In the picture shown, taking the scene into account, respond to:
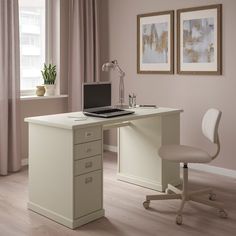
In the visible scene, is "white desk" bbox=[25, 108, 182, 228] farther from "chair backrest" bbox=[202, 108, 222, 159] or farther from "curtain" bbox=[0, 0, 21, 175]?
"curtain" bbox=[0, 0, 21, 175]

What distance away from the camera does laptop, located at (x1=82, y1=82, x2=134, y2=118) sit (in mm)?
3400

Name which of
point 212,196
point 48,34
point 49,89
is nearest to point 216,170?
point 212,196

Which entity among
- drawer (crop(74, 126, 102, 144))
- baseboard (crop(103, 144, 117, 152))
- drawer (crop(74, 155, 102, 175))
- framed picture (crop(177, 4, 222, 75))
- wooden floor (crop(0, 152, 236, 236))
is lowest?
wooden floor (crop(0, 152, 236, 236))

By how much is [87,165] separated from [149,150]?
0.97 metres

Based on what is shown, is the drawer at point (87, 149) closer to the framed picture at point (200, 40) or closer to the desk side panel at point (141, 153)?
the desk side panel at point (141, 153)

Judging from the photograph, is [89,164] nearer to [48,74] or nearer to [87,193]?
[87,193]

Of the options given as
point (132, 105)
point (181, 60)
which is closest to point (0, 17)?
point (132, 105)

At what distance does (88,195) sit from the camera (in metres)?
3.09

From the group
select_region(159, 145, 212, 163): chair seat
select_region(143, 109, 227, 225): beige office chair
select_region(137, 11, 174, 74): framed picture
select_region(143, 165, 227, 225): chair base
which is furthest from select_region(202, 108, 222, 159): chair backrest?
select_region(137, 11, 174, 74): framed picture

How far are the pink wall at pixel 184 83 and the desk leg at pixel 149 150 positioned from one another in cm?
69

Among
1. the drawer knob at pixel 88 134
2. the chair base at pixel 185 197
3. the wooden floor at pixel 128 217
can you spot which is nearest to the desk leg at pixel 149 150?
the wooden floor at pixel 128 217

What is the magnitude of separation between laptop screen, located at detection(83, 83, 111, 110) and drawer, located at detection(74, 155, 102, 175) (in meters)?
0.52

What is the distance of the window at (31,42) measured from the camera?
15.8 ft

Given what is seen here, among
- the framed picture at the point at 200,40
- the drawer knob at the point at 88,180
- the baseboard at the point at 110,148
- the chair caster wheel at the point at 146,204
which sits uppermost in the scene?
the framed picture at the point at 200,40
